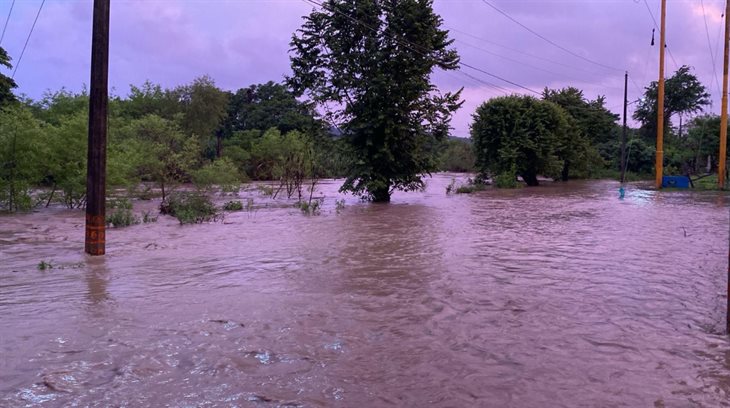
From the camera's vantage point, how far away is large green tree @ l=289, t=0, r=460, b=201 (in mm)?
22422

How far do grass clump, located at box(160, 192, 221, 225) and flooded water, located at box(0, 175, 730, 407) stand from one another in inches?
145

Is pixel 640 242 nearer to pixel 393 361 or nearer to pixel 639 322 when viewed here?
pixel 639 322

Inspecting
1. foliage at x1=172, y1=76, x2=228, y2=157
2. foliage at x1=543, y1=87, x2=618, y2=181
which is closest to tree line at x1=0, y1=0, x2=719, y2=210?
foliage at x1=543, y1=87, x2=618, y2=181

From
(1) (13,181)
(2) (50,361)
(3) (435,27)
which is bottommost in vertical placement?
(2) (50,361)

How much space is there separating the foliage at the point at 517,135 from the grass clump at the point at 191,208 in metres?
21.1

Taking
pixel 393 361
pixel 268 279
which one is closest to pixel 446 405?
pixel 393 361

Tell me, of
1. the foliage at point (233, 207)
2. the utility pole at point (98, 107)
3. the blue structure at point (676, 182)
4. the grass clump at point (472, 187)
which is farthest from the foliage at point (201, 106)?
the utility pole at point (98, 107)

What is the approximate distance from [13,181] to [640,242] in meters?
17.8

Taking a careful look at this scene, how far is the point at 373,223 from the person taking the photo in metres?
17.4

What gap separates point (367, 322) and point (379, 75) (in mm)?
16903

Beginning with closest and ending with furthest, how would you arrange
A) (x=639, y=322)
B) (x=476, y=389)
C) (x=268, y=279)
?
(x=476, y=389) < (x=639, y=322) < (x=268, y=279)

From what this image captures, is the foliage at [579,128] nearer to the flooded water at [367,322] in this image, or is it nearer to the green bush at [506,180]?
the green bush at [506,180]

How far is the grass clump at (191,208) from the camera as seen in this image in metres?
17.2

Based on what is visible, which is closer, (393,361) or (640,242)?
(393,361)
